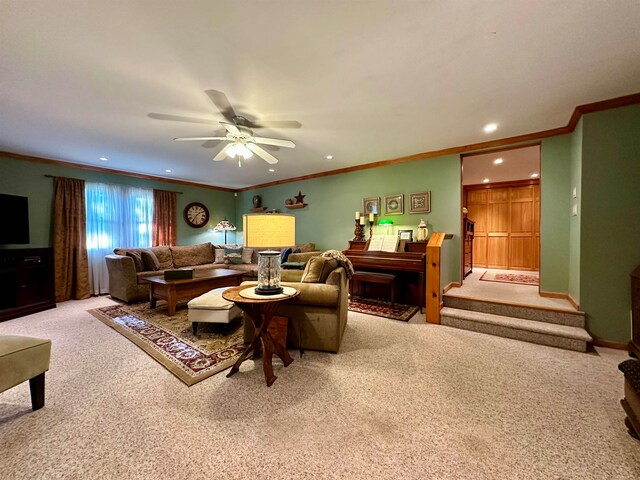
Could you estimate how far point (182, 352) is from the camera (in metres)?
2.43

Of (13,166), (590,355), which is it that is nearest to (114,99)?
(13,166)

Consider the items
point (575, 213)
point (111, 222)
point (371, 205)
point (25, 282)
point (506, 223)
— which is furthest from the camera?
point (506, 223)

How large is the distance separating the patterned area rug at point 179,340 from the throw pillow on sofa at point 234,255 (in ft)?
6.71

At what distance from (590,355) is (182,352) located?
12.8 feet

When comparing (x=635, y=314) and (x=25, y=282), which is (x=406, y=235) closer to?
(x=635, y=314)

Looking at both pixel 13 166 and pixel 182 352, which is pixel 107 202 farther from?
pixel 182 352

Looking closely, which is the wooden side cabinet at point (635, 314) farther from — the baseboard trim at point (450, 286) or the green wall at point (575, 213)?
the baseboard trim at point (450, 286)

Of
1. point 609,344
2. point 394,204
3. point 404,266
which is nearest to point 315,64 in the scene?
point 404,266

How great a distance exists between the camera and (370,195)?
16.0 ft

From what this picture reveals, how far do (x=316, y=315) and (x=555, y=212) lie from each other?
136 inches

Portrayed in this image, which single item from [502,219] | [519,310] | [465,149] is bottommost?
[519,310]

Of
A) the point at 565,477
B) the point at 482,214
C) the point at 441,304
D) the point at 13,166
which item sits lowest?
the point at 565,477

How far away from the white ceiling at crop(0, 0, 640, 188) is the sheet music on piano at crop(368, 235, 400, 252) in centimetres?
168

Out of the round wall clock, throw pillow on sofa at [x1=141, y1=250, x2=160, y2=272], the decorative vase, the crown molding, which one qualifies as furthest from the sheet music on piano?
the round wall clock
